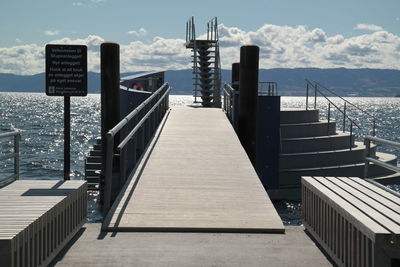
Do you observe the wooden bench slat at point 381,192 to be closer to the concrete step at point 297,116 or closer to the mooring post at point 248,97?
the mooring post at point 248,97

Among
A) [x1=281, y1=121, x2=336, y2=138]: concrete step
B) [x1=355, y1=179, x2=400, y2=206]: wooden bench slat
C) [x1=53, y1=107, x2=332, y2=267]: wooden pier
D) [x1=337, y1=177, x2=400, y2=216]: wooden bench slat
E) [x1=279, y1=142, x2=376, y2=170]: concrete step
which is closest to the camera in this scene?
[x1=337, y1=177, x2=400, y2=216]: wooden bench slat

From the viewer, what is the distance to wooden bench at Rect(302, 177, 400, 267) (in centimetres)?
436

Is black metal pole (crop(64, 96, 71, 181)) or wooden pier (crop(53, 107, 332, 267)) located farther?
black metal pole (crop(64, 96, 71, 181))

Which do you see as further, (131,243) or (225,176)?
(225,176)

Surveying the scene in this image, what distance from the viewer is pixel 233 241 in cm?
602

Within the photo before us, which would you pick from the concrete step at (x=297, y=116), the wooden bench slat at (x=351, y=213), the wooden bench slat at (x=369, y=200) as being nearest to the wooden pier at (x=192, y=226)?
the wooden bench slat at (x=351, y=213)

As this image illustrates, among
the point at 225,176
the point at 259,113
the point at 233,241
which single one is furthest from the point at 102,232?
the point at 259,113

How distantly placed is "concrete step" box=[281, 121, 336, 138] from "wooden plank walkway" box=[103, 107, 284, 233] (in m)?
6.76

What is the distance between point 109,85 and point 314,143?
8.78 meters

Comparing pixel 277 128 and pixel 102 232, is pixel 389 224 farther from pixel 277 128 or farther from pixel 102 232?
pixel 277 128

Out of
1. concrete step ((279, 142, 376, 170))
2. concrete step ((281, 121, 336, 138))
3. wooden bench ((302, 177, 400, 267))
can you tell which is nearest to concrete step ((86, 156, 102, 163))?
concrete step ((279, 142, 376, 170))

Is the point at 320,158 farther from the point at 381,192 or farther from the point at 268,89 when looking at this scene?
the point at 381,192

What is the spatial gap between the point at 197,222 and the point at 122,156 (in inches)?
70.6

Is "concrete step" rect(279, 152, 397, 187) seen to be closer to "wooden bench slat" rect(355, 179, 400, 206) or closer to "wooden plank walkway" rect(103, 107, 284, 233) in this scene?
"wooden plank walkway" rect(103, 107, 284, 233)
